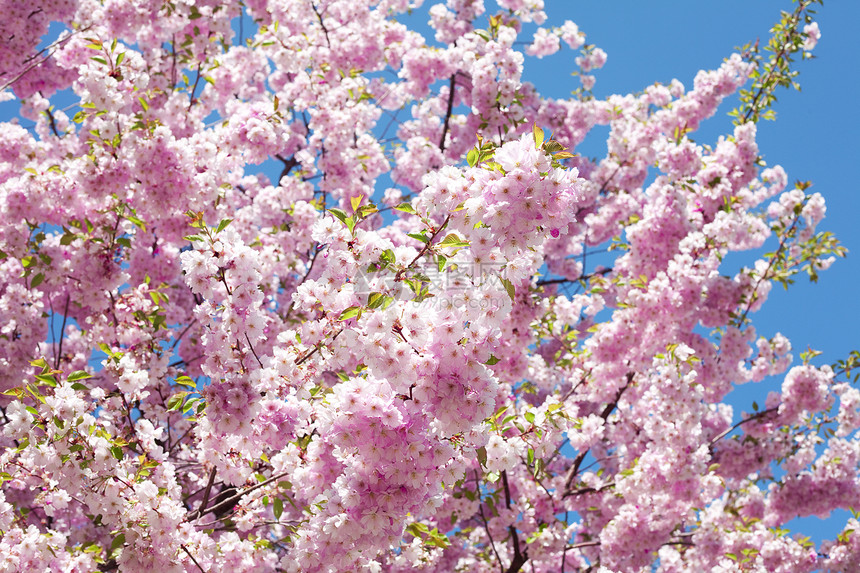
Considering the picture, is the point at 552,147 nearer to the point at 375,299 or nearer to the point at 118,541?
the point at 375,299

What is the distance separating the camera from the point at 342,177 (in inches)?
307

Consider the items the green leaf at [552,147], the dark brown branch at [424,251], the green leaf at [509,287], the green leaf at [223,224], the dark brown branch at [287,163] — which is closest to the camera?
the green leaf at [552,147]

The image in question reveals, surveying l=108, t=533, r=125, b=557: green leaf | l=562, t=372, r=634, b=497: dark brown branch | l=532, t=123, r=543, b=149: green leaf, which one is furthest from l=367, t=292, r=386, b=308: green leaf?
l=562, t=372, r=634, b=497: dark brown branch

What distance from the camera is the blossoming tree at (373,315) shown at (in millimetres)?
3012

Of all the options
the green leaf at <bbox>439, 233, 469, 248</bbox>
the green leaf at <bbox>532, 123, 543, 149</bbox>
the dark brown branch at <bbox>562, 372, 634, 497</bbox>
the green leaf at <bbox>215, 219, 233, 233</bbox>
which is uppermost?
the dark brown branch at <bbox>562, 372, 634, 497</bbox>

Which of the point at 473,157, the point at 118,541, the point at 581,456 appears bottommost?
the point at 118,541

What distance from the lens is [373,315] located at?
283 cm

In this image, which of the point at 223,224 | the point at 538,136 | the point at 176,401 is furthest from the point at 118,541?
the point at 538,136

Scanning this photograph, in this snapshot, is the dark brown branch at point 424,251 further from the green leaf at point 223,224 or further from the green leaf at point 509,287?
the green leaf at point 223,224

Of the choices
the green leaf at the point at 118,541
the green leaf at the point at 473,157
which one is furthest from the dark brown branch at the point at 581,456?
the green leaf at the point at 473,157

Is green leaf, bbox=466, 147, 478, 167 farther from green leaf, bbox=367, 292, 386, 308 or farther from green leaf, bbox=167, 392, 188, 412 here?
green leaf, bbox=167, 392, 188, 412

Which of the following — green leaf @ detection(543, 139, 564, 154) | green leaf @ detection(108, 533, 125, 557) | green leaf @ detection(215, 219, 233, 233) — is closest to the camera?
green leaf @ detection(543, 139, 564, 154)

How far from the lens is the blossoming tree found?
9.88 ft

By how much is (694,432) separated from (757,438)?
7.26ft
